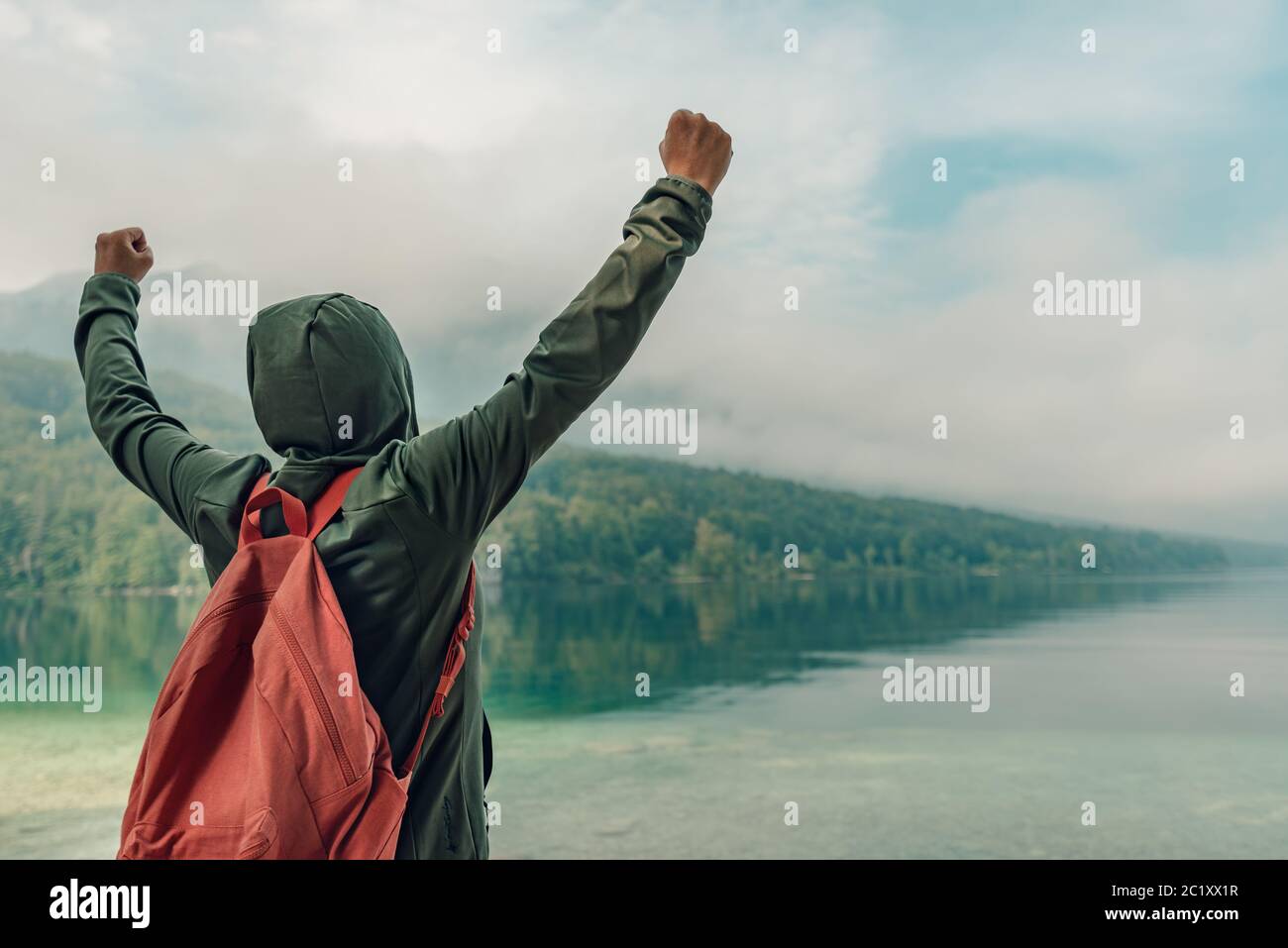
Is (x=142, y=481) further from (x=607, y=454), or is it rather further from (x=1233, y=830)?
(x=607, y=454)

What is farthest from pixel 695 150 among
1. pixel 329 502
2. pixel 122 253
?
pixel 122 253

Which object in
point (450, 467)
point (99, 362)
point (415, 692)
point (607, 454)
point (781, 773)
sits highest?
point (607, 454)

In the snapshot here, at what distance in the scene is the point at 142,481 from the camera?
1.60 meters

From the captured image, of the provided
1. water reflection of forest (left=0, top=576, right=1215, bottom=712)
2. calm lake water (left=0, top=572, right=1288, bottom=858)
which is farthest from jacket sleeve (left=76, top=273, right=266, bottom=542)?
water reflection of forest (left=0, top=576, right=1215, bottom=712)

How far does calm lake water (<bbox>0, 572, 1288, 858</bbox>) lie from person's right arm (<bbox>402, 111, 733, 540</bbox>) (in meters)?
16.9

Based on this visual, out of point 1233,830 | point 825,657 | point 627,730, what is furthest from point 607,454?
point 1233,830

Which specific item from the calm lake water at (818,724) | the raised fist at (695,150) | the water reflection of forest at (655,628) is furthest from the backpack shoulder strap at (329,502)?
the water reflection of forest at (655,628)

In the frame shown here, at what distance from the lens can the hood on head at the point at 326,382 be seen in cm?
141

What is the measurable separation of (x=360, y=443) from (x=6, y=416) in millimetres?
64574

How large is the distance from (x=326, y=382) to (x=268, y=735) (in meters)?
0.45

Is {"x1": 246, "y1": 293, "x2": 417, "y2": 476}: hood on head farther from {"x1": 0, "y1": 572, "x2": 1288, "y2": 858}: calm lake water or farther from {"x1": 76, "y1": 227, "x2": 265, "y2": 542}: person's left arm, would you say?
{"x1": 0, "y1": 572, "x2": 1288, "y2": 858}: calm lake water

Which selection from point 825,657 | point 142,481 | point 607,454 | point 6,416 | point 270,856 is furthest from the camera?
point 607,454

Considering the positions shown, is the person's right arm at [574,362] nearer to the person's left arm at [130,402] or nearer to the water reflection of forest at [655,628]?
the person's left arm at [130,402]

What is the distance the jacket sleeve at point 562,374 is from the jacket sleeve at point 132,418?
32 cm
